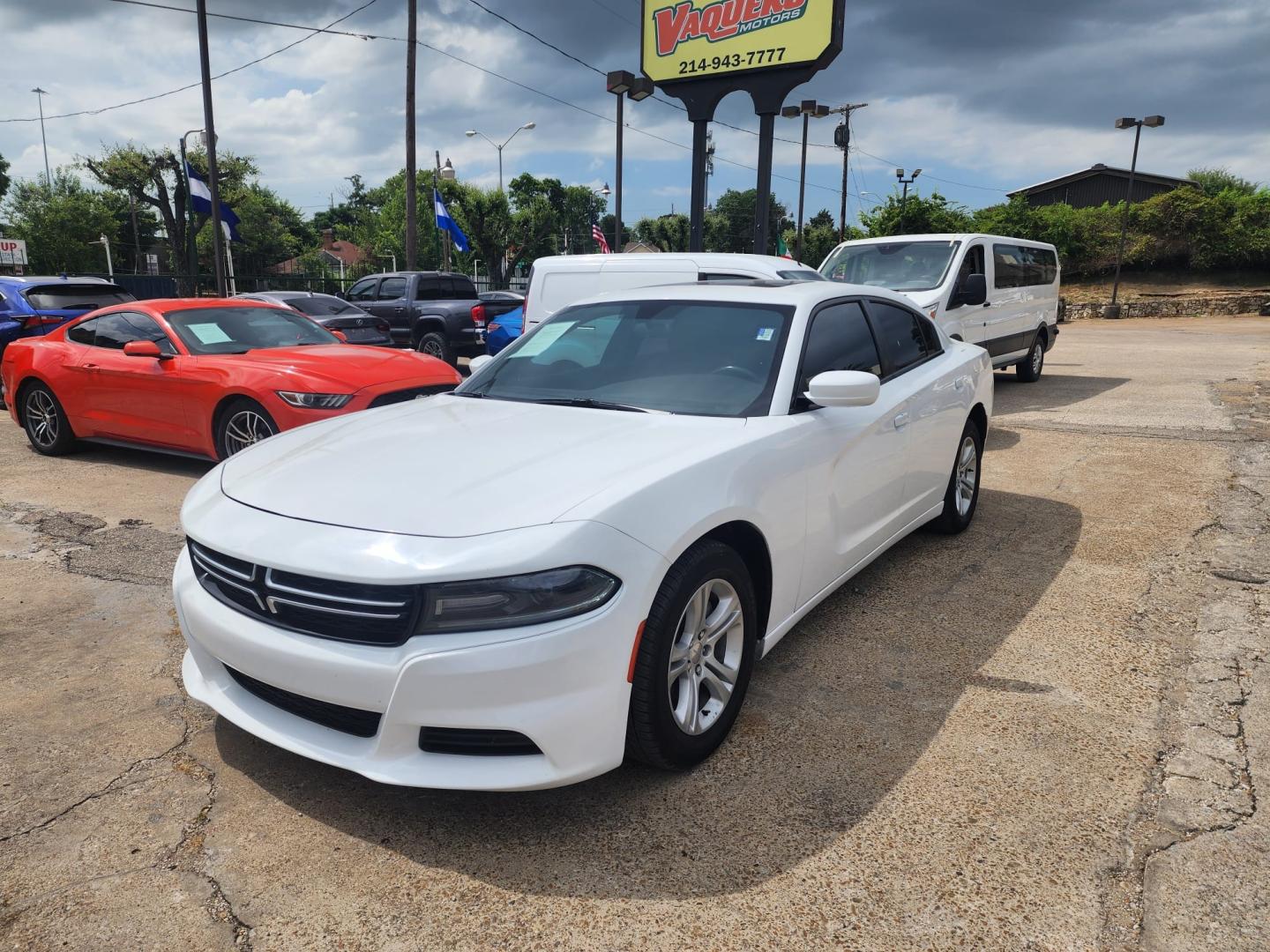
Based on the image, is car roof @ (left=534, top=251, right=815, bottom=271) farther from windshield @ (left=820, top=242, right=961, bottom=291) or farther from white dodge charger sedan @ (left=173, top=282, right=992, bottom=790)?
white dodge charger sedan @ (left=173, top=282, right=992, bottom=790)

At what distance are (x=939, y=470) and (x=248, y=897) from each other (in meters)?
3.87

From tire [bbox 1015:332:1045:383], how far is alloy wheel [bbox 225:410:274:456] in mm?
10686

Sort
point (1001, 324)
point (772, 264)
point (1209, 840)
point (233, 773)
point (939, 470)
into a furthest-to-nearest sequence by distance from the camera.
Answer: point (1001, 324), point (772, 264), point (939, 470), point (233, 773), point (1209, 840)

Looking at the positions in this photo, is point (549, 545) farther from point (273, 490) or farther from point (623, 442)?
point (273, 490)

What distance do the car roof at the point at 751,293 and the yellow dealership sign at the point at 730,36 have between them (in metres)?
10.5

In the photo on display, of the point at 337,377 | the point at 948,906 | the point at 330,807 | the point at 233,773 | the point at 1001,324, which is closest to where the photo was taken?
the point at 948,906

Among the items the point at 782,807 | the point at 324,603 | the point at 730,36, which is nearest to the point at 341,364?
the point at 324,603

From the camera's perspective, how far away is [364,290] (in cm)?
1650

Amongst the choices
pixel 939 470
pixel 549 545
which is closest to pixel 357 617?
pixel 549 545

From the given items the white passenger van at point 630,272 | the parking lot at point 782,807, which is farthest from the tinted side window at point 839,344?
the white passenger van at point 630,272

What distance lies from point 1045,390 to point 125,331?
11.2m

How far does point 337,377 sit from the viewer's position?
6.41 m

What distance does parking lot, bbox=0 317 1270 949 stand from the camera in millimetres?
2184

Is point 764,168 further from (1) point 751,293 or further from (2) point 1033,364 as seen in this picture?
(1) point 751,293
